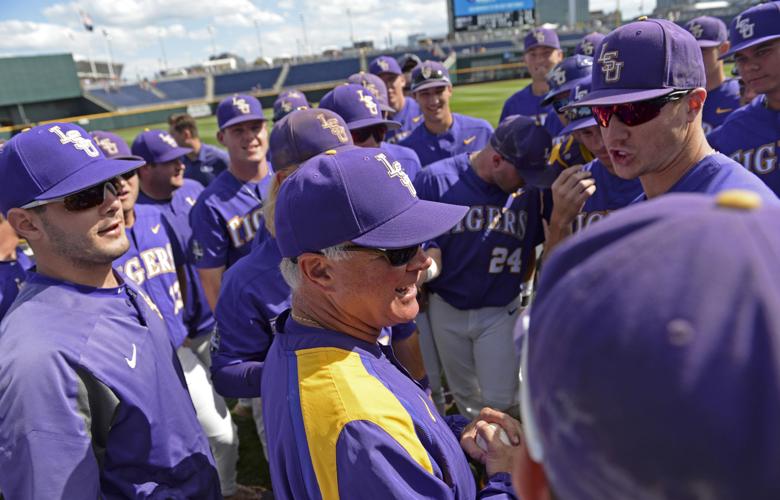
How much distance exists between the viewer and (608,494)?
2.01 ft

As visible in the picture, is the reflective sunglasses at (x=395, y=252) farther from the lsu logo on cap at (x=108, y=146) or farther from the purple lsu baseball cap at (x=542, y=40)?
the purple lsu baseball cap at (x=542, y=40)

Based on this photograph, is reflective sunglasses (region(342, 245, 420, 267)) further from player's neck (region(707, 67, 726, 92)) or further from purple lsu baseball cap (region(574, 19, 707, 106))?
player's neck (region(707, 67, 726, 92))

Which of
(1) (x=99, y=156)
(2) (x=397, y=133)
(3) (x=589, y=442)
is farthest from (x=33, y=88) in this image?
(3) (x=589, y=442)

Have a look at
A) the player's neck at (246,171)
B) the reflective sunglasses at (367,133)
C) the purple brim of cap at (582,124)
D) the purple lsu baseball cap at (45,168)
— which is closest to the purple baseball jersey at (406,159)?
the reflective sunglasses at (367,133)

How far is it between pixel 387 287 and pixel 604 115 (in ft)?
4.42

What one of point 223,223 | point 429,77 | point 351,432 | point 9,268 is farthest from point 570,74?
point 9,268

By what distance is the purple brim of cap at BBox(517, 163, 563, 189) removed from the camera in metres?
3.29

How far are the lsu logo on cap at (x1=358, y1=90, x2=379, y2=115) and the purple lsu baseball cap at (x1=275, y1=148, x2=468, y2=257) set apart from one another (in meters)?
2.74

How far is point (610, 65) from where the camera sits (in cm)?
219

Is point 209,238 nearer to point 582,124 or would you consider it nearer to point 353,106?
point 353,106

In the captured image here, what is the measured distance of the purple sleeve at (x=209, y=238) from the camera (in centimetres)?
387

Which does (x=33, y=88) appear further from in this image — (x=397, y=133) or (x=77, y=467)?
(x=77, y=467)

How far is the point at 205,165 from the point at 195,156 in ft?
0.66

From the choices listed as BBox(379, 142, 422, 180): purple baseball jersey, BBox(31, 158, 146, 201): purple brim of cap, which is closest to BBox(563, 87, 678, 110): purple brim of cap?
BBox(31, 158, 146, 201): purple brim of cap
